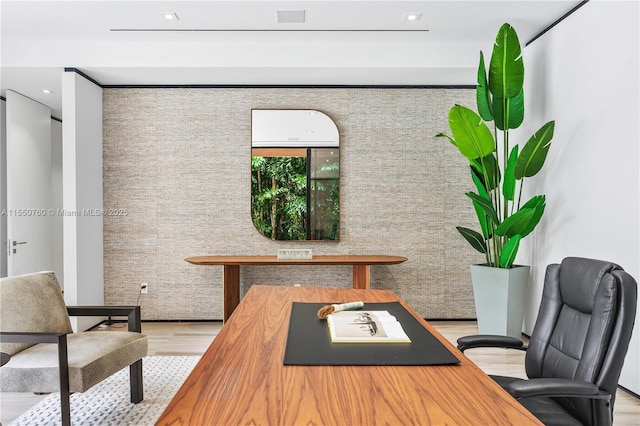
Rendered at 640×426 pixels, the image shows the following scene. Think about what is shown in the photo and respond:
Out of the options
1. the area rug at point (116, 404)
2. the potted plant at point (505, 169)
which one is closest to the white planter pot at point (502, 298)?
the potted plant at point (505, 169)

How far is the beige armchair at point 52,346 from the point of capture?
2090mm

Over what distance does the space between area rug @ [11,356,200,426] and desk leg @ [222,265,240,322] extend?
Answer: 107 centimetres

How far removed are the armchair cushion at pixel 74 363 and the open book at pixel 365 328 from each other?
4.34 feet

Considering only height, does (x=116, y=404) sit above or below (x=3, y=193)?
below

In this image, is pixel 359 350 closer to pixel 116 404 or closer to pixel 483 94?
pixel 116 404

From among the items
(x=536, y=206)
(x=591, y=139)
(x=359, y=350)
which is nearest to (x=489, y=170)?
(x=536, y=206)

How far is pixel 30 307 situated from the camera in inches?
95.9

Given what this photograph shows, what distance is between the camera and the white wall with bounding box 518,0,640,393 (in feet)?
8.84

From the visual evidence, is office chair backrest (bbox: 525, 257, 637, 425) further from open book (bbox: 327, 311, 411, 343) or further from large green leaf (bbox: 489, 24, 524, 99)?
large green leaf (bbox: 489, 24, 524, 99)

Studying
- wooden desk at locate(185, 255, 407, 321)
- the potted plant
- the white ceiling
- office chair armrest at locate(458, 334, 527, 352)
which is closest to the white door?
the white ceiling

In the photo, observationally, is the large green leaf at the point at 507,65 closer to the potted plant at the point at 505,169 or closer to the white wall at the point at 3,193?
the potted plant at the point at 505,169

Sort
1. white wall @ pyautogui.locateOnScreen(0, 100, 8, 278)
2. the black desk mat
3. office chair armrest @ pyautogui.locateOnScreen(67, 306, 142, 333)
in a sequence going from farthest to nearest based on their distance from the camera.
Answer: white wall @ pyautogui.locateOnScreen(0, 100, 8, 278)
office chair armrest @ pyautogui.locateOnScreen(67, 306, 142, 333)
the black desk mat

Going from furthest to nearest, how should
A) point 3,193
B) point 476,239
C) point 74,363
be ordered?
1. point 3,193
2. point 476,239
3. point 74,363

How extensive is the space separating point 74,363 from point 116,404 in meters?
0.60
